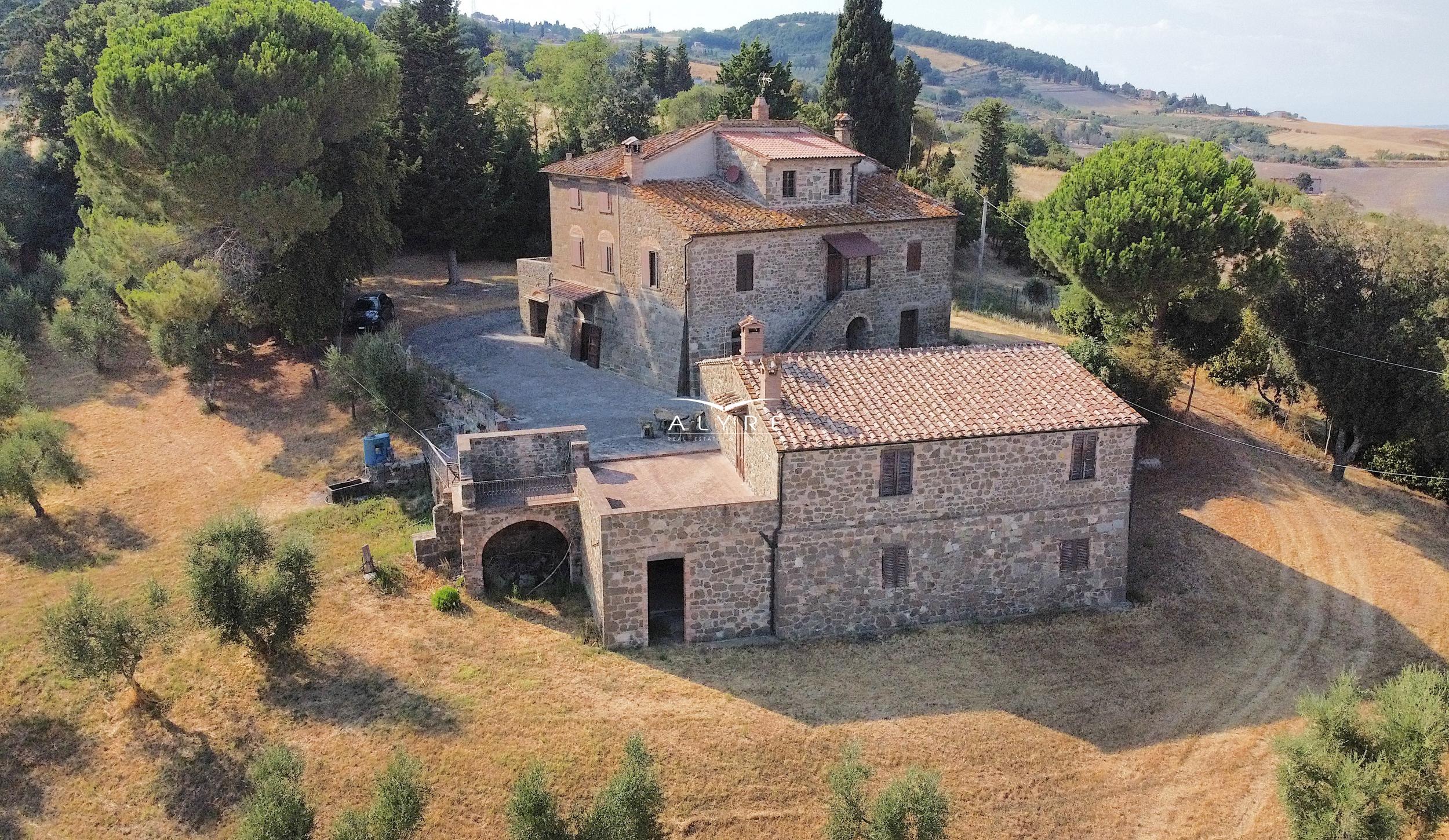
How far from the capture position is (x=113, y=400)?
34906mm

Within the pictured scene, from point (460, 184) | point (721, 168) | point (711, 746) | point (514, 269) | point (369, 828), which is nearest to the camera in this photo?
point (369, 828)

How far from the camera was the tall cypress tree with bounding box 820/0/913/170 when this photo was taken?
5047 cm

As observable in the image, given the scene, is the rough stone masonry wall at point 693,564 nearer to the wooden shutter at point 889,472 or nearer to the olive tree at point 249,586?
the wooden shutter at point 889,472

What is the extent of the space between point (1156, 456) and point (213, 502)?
26256 mm

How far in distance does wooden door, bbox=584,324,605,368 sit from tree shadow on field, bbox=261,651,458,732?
16.2 meters

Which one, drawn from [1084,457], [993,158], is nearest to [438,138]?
[993,158]

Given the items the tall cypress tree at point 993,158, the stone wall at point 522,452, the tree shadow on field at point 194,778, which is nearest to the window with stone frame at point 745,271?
the stone wall at point 522,452

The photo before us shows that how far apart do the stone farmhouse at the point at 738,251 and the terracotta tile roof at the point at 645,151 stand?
0.08 metres

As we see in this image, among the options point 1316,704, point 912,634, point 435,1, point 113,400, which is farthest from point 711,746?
point 435,1

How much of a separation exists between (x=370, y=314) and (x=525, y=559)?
64.0 feet

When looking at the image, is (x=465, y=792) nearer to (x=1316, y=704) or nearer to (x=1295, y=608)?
(x=1316, y=704)

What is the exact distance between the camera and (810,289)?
107ft

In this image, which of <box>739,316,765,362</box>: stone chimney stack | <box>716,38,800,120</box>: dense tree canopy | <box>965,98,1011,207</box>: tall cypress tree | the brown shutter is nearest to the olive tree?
<box>739,316,765,362</box>: stone chimney stack

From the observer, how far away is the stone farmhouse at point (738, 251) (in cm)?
3139
